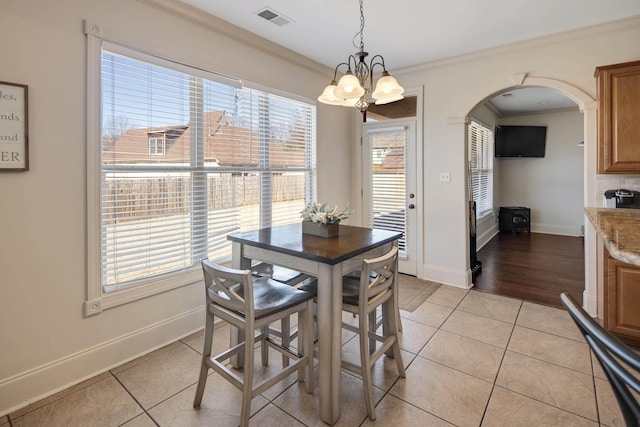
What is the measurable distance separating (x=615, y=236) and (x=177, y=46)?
10.1 feet

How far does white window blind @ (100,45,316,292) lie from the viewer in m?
2.34

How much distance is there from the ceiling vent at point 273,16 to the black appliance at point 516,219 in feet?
Result: 21.0

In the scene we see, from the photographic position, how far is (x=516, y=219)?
714 centimetres

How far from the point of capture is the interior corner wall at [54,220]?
190 cm

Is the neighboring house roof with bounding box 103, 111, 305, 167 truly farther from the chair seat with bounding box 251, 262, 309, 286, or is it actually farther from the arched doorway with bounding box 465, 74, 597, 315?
the arched doorway with bounding box 465, 74, 597, 315

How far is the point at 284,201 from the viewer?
3682 millimetres

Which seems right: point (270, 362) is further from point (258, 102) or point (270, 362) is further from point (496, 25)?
point (496, 25)

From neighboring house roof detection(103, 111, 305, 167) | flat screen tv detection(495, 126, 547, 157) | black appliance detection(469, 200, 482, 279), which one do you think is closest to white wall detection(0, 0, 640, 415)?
neighboring house roof detection(103, 111, 305, 167)

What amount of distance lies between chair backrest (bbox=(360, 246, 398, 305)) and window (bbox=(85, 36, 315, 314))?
166 cm

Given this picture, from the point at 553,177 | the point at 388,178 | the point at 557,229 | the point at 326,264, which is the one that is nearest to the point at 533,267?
the point at 388,178

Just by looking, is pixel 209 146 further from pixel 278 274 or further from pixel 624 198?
pixel 624 198

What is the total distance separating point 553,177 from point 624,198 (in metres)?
4.91

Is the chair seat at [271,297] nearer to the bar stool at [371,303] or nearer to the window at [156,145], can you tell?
the bar stool at [371,303]

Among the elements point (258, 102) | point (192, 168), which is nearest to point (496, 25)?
point (258, 102)
